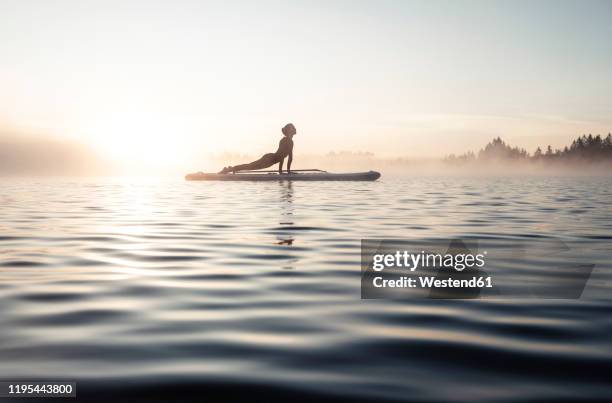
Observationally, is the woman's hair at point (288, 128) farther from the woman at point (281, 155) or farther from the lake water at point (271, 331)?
the lake water at point (271, 331)

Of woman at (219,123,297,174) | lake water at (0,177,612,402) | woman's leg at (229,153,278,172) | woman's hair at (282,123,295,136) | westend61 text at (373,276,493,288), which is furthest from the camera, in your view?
woman's leg at (229,153,278,172)

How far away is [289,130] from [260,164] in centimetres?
322

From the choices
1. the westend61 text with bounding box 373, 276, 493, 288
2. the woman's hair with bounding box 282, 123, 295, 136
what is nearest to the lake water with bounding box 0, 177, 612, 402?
the westend61 text with bounding box 373, 276, 493, 288

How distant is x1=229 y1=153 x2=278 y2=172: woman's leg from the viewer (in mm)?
35781

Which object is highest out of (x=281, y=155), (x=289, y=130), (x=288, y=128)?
(x=288, y=128)

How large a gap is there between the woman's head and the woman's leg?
1653 mm

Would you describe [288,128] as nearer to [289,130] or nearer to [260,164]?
[289,130]

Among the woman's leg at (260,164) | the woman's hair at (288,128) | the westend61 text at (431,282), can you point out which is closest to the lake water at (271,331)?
the westend61 text at (431,282)

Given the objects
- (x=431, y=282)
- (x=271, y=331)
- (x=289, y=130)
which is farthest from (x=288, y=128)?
(x=271, y=331)

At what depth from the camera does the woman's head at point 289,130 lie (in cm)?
3469

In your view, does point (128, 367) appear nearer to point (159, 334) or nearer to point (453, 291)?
point (159, 334)

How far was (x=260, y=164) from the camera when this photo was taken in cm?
3653

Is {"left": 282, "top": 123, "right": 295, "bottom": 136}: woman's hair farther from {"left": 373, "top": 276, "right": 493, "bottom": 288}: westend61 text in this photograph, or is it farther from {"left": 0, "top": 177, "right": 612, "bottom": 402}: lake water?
{"left": 373, "top": 276, "right": 493, "bottom": 288}: westend61 text

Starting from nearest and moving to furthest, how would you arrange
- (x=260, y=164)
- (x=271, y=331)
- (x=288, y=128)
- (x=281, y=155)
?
(x=271, y=331), (x=288, y=128), (x=281, y=155), (x=260, y=164)
